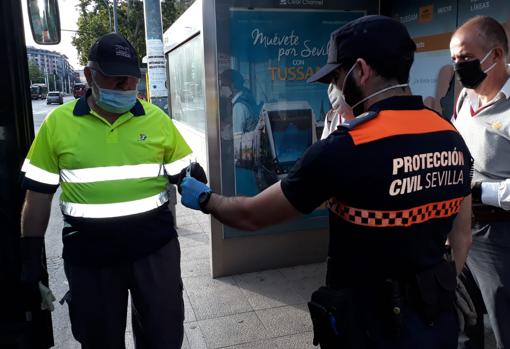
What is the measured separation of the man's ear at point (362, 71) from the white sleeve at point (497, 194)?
111 centimetres

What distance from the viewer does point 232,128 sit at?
164 inches

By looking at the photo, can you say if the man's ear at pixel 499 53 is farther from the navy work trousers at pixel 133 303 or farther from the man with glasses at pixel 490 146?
the navy work trousers at pixel 133 303

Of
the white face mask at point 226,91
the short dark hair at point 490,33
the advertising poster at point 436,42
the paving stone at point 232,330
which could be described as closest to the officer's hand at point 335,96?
the short dark hair at point 490,33

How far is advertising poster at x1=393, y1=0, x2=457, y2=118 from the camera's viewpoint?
3.53 metres

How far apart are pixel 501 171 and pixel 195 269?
315 cm

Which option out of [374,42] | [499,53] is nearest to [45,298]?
[374,42]

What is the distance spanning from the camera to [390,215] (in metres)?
1.50

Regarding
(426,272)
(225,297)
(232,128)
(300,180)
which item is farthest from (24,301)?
(232,128)

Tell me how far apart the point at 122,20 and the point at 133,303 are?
104 ft

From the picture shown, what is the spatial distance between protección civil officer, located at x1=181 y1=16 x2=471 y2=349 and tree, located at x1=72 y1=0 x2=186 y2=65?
1087 inches

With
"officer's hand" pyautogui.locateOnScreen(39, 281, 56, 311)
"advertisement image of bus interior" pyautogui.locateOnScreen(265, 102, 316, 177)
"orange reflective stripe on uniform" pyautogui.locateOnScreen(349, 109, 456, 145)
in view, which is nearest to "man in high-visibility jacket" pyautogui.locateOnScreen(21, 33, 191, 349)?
"officer's hand" pyautogui.locateOnScreen(39, 281, 56, 311)

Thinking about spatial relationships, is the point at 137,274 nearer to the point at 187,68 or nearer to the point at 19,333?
the point at 19,333

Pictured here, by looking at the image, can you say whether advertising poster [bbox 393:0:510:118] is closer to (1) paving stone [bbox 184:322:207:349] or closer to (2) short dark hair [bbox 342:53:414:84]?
(2) short dark hair [bbox 342:53:414:84]

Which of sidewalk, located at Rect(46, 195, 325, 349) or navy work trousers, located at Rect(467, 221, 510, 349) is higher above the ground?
navy work trousers, located at Rect(467, 221, 510, 349)
